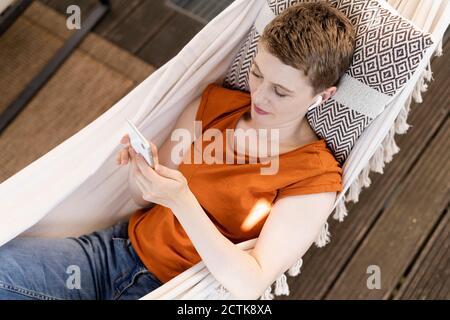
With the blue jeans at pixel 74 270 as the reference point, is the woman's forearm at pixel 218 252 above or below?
above

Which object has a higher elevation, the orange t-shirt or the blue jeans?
the orange t-shirt

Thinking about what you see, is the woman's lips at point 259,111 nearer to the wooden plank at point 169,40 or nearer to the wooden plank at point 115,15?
the wooden plank at point 169,40

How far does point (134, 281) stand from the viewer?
1240 mm

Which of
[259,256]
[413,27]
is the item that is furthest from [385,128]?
[259,256]

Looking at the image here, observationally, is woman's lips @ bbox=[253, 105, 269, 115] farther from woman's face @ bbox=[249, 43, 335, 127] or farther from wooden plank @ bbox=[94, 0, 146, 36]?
wooden plank @ bbox=[94, 0, 146, 36]

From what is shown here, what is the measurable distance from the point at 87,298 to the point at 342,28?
753 millimetres

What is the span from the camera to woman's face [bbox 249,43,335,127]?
1065 millimetres

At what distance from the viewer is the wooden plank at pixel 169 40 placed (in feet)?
6.44

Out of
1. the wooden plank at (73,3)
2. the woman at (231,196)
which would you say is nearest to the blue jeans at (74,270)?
the woman at (231,196)

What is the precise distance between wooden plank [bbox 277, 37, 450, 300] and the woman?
1.64 ft

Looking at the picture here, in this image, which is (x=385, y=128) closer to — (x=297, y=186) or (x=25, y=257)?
(x=297, y=186)

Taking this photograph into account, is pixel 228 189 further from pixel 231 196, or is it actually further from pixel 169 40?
pixel 169 40

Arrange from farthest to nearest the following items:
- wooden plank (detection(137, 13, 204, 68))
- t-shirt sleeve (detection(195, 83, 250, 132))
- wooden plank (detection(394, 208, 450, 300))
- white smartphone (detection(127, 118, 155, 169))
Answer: wooden plank (detection(137, 13, 204, 68)), wooden plank (detection(394, 208, 450, 300)), t-shirt sleeve (detection(195, 83, 250, 132)), white smartphone (detection(127, 118, 155, 169))

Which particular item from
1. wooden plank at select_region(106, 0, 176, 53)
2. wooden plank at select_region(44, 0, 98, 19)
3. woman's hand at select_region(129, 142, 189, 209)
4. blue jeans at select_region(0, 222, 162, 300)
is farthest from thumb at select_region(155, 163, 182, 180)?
wooden plank at select_region(44, 0, 98, 19)
